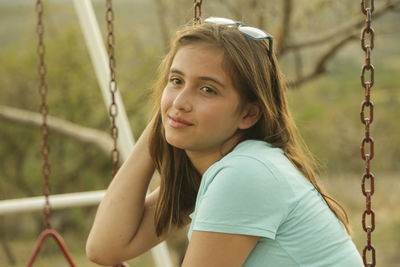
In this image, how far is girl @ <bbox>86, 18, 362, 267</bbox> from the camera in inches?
48.8

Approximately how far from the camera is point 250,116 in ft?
4.78

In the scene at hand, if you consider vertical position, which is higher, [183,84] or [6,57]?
[183,84]

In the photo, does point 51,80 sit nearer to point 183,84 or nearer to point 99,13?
point 99,13

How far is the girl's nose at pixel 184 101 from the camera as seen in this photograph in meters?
1.37

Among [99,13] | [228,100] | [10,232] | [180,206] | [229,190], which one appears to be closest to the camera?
[229,190]

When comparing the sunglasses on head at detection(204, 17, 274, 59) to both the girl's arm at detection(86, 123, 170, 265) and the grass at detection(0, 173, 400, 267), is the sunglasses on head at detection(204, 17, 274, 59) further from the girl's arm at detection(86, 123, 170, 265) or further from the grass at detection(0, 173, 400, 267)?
the grass at detection(0, 173, 400, 267)

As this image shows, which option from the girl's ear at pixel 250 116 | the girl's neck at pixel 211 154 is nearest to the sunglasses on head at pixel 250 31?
the girl's ear at pixel 250 116

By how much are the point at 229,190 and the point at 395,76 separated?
295 inches

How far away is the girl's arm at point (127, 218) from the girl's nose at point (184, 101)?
31 cm

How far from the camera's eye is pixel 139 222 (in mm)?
1688

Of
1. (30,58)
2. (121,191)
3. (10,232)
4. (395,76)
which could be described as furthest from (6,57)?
(121,191)

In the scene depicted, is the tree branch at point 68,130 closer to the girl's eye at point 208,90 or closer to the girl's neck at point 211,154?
the girl's neck at point 211,154

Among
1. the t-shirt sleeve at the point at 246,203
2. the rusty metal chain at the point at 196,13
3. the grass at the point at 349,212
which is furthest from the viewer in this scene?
the grass at the point at 349,212

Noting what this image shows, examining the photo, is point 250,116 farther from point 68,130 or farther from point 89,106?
point 89,106
